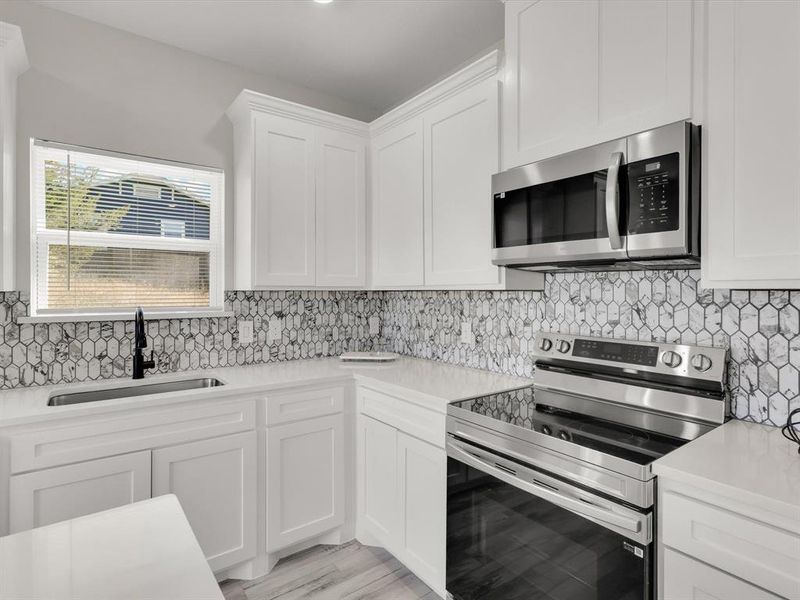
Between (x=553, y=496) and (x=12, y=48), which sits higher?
(x=12, y=48)

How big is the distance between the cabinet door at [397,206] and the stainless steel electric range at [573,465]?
3.01 ft

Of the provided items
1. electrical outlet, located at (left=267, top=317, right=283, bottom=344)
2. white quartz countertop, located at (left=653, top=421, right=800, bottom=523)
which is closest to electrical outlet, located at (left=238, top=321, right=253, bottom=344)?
electrical outlet, located at (left=267, top=317, right=283, bottom=344)

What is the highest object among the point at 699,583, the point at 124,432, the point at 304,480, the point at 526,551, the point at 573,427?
the point at 573,427

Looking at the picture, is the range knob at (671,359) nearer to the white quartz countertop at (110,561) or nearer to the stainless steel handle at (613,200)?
the stainless steel handle at (613,200)

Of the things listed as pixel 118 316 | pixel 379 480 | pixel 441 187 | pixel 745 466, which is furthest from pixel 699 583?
pixel 118 316

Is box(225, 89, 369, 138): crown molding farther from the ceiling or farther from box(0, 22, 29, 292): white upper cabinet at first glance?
box(0, 22, 29, 292): white upper cabinet

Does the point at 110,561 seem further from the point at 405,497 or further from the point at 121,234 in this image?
the point at 121,234

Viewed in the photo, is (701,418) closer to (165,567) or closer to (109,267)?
(165,567)

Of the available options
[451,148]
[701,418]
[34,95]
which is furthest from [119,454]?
[701,418]

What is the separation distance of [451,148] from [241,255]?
1.31m

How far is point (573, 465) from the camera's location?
1.34m

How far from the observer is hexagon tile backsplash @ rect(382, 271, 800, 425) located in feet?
4.81

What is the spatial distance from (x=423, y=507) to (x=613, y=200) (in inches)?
57.3

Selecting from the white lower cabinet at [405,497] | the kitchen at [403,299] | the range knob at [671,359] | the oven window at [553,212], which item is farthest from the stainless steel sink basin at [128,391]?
the range knob at [671,359]
